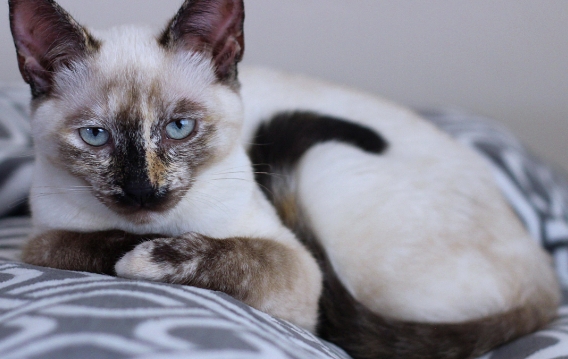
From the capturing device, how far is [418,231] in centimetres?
120

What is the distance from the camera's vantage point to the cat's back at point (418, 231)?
117 cm

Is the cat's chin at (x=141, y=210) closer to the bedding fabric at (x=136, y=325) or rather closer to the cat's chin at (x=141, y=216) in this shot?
the cat's chin at (x=141, y=216)

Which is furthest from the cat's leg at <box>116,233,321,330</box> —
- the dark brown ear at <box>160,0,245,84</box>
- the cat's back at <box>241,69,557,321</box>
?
the dark brown ear at <box>160,0,245,84</box>

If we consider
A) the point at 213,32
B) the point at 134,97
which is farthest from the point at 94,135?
the point at 213,32

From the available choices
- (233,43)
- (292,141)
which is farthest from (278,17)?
(233,43)

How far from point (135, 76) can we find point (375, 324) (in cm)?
65

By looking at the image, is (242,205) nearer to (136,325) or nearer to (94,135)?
(94,135)

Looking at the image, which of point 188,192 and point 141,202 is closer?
point 141,202

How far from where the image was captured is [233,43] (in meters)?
1.09

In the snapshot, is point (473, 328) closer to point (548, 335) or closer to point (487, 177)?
point (548, 335)

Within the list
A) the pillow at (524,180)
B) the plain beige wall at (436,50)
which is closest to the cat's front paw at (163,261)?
the pillow at (524,180)

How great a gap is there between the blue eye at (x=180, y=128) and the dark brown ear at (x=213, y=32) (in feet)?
0.52

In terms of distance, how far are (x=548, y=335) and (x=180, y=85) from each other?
916mm

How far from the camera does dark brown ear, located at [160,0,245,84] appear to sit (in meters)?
1.02
